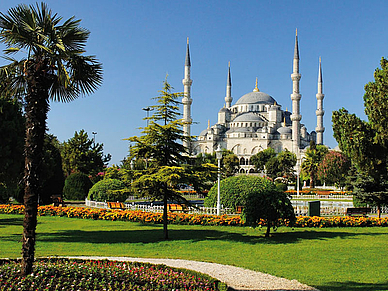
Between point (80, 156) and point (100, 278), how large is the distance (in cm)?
3419

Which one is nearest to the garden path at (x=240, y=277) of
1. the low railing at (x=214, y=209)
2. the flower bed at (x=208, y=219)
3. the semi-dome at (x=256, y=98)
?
the flower bed at (x=208, y=219)

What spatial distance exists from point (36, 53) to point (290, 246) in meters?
8.90

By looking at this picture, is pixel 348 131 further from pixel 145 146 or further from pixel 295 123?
pixel 295 123

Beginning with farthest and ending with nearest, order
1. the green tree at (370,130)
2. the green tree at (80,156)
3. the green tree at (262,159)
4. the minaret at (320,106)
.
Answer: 1. the minaret at (320,106)
2. the green tree at (262,159)
3. the green tree at (80,156)
4. the green tree at (370,130)

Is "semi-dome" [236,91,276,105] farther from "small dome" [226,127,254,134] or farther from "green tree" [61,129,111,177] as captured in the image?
"green tree" [61,129,111,177]

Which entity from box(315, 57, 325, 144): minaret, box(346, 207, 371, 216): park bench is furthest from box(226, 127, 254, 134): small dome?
box(346, 207, 371, 216): park bench

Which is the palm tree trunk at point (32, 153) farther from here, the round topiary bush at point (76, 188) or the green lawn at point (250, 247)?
the round topiary bush at point (76, 188)

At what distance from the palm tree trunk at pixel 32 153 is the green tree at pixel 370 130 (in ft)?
29.8

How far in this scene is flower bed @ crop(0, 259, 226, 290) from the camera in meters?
6.63

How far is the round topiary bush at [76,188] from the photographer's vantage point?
31.0 metres

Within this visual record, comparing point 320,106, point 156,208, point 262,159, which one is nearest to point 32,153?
point 156,208

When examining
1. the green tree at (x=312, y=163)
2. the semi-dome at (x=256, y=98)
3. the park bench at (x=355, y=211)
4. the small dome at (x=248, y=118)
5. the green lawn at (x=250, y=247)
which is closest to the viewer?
the green lawn at (x=250, y=247)

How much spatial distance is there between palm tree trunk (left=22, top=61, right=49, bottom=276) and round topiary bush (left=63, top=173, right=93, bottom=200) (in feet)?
79.8

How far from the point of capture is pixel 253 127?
319ft
